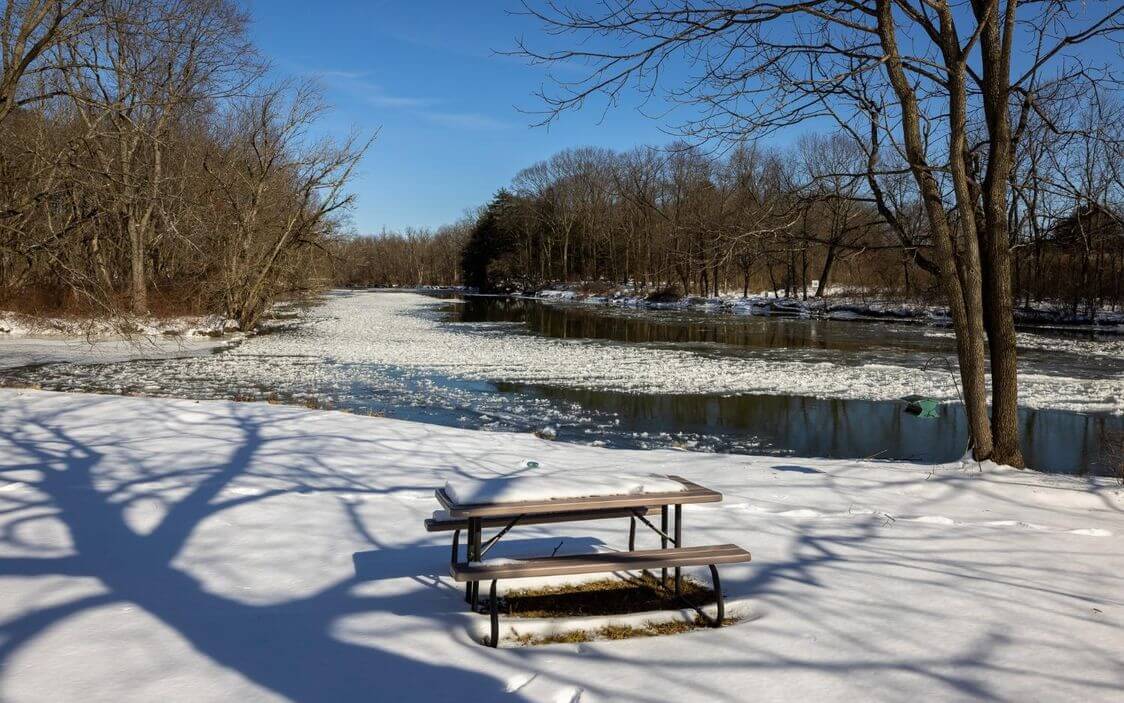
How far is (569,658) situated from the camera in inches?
142

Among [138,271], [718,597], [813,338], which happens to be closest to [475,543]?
[718,597]

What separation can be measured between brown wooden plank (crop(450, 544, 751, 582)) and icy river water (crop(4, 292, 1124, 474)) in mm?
7074

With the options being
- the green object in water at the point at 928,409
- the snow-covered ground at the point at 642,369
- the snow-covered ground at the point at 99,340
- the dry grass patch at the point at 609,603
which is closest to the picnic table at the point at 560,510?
the dry grass patch at the point at 609,603

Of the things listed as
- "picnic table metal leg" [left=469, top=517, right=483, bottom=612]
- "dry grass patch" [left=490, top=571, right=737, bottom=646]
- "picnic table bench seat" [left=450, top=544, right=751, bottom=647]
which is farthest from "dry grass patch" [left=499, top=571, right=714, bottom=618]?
Result: "picnic table bench seat" [left=450, top=544, right=751, bottom=647]

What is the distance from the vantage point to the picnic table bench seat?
3.63 meters

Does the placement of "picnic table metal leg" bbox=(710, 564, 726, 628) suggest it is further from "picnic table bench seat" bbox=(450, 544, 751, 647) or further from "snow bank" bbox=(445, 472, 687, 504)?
"snow bank" bbox=(445, 472, 687, 504)

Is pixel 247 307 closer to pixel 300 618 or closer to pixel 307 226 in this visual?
pixel 307 226

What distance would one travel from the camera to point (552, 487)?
411 centimetres

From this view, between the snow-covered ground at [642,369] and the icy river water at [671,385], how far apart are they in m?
0.06

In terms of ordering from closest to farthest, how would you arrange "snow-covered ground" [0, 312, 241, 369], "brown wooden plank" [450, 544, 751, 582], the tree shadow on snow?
1. the tree shadow on snow
2. "brown wooden plank" [450, 544, 751, 582]
3. "snow-covered ground" [0, 312, 241, 369]

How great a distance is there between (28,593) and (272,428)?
4.98 metres

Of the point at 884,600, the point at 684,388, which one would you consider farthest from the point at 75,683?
the point at 684,388

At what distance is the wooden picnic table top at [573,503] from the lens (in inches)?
151

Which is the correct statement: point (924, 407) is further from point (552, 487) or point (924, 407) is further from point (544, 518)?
point (552, 487)
